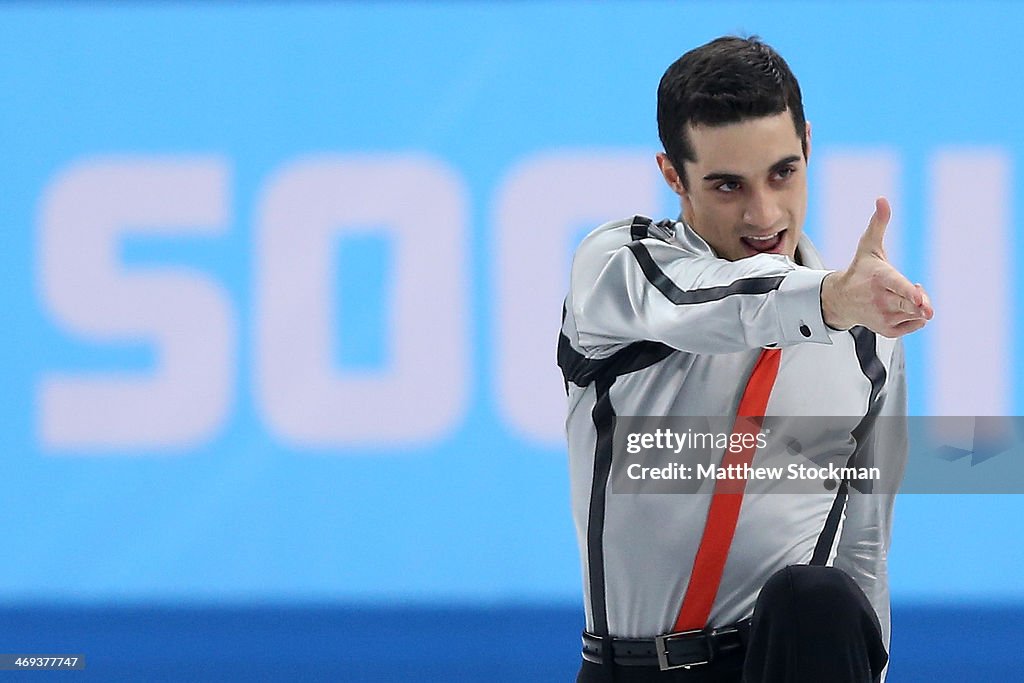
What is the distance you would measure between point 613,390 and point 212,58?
232 centimetres

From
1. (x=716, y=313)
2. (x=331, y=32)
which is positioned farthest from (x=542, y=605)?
(x=716, y=313)

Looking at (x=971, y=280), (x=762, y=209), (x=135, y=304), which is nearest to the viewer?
(x=762, y=209)

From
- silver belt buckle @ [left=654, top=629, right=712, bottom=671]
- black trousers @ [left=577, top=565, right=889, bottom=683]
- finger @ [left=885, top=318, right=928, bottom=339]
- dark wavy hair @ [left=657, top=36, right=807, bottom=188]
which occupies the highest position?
dark wavy hair @ [left=657, top=36, right=807, bottom=188]

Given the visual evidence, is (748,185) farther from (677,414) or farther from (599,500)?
(599,500)

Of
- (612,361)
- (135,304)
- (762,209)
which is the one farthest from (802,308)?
(135,304)

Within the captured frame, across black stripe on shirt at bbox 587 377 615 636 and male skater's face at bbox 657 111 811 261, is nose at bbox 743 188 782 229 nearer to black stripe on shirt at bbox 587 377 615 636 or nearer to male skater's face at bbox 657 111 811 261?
male skater's face at bbox 657 111 811 261

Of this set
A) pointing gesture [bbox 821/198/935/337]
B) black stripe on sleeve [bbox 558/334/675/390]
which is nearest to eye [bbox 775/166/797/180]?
black stripe on sleeve [bbox 558/334/675/390]

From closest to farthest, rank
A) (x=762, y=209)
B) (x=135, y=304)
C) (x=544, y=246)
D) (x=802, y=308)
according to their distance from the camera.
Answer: (x=802, y=308) → (x=762, y=209) → (x=544, y=246) → (x=135, y=304)

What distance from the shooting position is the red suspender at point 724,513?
1.74 metres

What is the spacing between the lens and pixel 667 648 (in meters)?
1.74

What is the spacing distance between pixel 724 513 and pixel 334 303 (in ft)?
6.71

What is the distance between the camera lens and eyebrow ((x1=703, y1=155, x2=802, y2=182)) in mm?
1660

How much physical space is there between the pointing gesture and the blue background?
2.24 m

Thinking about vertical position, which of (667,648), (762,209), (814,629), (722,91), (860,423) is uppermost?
(722,91)
